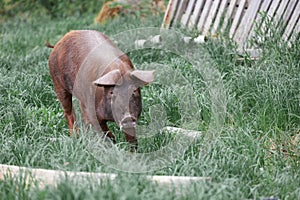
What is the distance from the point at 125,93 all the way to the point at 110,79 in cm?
15

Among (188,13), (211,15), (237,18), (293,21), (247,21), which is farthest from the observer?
(188,13)

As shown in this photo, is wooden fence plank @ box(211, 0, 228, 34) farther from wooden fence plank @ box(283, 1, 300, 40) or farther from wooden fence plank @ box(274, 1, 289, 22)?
wooden fence plank @ box(283, 1, 300, 40)

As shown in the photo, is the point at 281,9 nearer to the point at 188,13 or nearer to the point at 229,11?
the point at 229,11

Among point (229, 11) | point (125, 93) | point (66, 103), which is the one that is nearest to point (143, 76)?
point (125, 93)

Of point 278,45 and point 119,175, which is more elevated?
point 278,45

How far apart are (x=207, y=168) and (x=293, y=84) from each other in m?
1.70

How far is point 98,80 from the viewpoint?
424 cm

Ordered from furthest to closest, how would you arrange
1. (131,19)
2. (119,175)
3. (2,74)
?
(131,19)
(2,74)
(119,175)

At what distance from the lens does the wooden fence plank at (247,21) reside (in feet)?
24.7

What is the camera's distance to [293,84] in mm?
5445

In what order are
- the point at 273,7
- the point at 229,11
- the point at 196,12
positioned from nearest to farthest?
1. the point at 273,7
2. the point at 229,11
3. the point at 196,12

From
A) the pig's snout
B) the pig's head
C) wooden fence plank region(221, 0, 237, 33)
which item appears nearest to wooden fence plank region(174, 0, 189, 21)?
wooden fence plank region(221, 0, 237, 33)

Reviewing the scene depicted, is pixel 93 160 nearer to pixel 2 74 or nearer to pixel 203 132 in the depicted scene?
pixel 203 132

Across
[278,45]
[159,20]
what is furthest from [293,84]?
[159,20]
